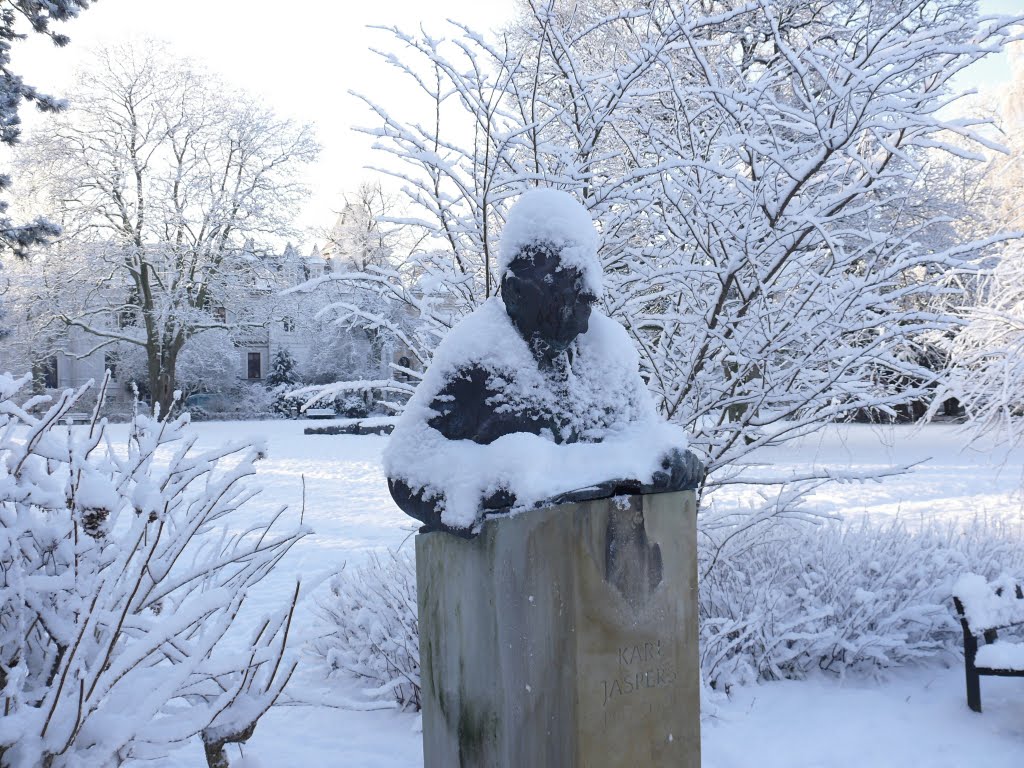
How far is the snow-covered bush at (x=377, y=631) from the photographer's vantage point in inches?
166

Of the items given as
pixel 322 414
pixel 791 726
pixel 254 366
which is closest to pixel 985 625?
pixel 791 726

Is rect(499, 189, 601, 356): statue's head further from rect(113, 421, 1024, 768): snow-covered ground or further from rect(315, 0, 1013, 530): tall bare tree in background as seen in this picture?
rect(315, 0, 1013, 530): tall bare tree in background

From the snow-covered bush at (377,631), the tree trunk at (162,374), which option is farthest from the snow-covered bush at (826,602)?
the tree trunk at (162,374)

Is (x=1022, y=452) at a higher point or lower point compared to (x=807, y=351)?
lower

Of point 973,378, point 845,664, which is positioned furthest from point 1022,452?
point 845,664

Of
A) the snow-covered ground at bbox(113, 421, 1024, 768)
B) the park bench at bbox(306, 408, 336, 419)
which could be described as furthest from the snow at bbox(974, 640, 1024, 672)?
the park bench at bbox(306, 408, 336, 419)

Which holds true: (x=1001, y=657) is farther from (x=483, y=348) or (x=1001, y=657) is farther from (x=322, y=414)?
(x=322, y=414)

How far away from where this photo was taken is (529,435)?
2.24 metres

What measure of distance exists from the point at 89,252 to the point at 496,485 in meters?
24.2

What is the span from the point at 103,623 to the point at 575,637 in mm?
1515

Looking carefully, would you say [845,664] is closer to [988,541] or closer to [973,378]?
[988,541]

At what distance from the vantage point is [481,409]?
2.38 meters

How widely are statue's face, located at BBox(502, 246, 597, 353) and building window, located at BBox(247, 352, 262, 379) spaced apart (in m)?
45.5

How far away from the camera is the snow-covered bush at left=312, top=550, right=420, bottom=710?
4215 millimetres
